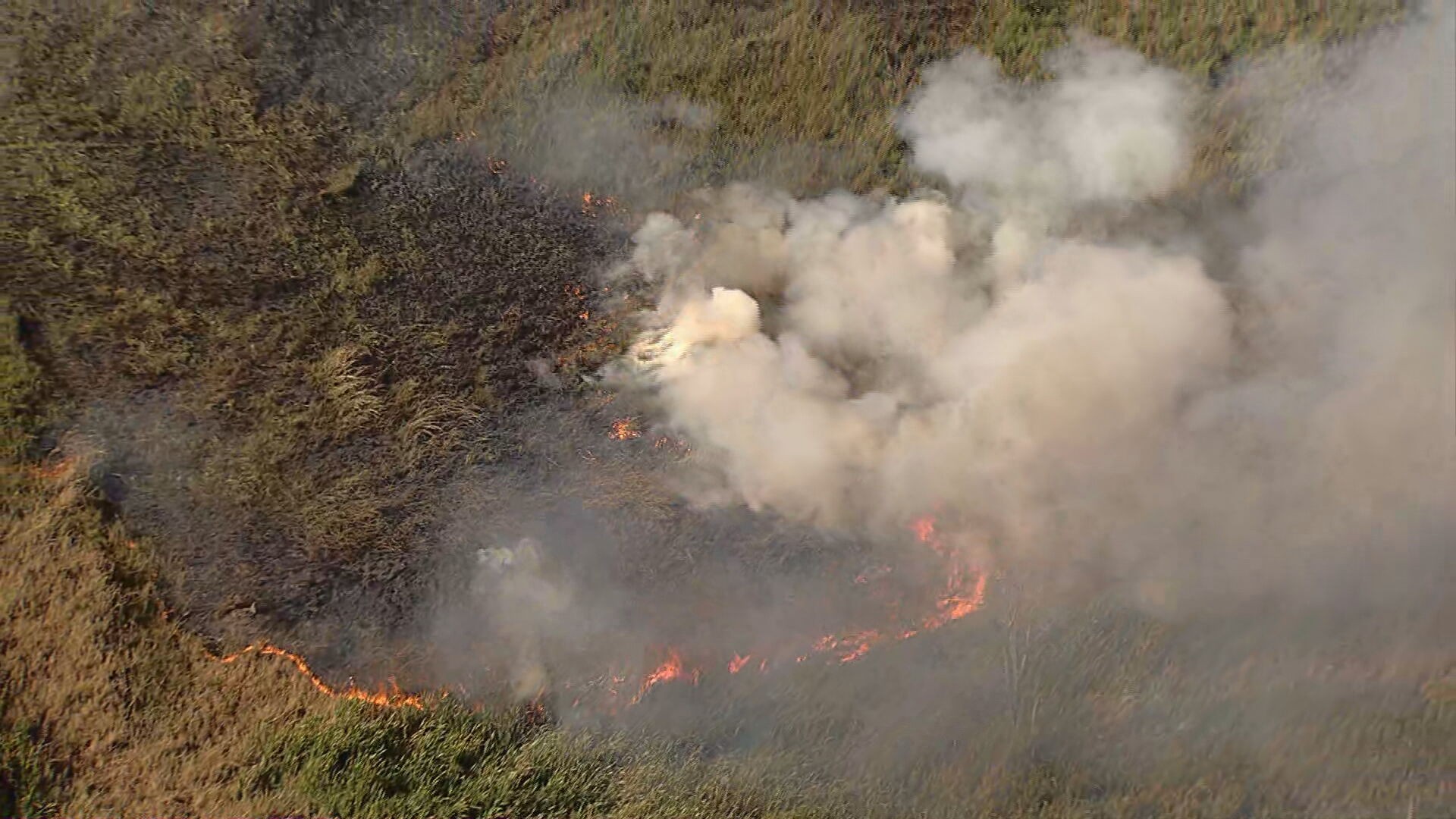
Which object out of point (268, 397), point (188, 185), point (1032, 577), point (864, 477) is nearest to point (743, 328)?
point (864, 477)

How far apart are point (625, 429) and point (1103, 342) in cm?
269

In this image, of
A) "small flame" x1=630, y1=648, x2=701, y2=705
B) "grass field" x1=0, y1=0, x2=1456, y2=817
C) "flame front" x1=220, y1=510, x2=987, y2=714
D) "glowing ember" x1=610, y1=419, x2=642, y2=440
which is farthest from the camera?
"glowing ember" x1=610, y1=419, x2=642, y2=440

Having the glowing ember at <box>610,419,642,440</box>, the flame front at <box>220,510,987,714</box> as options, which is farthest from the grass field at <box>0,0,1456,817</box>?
the glowing ember at <box>610,419,642,440</box>

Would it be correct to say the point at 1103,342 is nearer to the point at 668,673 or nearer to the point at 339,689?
the point at 668,673

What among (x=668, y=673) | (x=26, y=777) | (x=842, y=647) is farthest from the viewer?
(x=668, y=673)

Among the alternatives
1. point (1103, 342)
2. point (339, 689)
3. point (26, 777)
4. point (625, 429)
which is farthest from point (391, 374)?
point (1103, 342)

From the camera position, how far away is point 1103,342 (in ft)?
18.1

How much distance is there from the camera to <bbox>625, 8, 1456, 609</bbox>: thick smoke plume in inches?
202

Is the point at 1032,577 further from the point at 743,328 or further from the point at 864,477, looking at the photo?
the point at 743,328

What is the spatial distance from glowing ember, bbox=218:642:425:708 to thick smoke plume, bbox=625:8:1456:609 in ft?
→ 6.42

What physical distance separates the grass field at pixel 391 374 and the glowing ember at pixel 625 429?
223mm

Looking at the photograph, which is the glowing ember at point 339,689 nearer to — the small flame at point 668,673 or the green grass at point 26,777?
the green grass at point 26,777

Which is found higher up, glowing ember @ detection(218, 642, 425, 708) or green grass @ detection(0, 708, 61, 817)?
glowing ember @ detection(218, 642, 425, 708)

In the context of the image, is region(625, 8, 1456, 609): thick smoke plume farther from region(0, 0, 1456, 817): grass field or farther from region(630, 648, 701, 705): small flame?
region(630, 648, 701, 705): small flame
